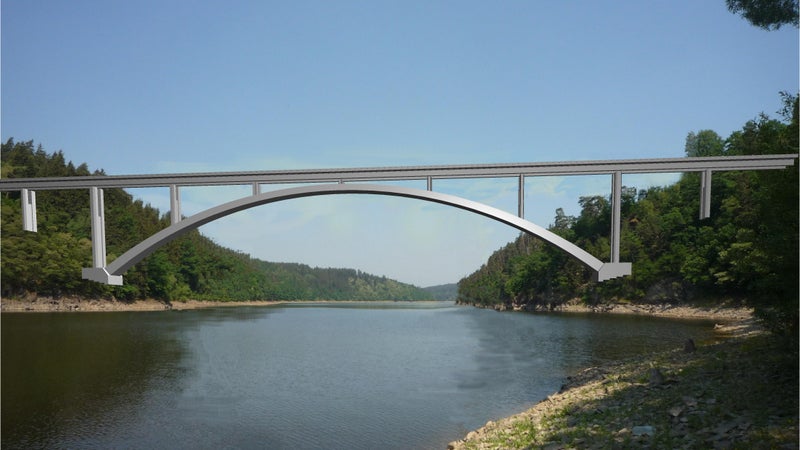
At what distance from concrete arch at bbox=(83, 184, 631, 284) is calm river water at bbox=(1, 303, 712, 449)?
419 cm

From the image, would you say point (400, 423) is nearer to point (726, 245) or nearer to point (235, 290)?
point (726, 245)

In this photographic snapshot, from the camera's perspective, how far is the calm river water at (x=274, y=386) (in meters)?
13.1

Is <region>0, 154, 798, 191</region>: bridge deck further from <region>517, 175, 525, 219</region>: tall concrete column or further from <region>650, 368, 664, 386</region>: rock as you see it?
<region>650, 368, 664, 386</region>: rock

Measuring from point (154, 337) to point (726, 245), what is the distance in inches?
1863

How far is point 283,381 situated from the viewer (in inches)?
782

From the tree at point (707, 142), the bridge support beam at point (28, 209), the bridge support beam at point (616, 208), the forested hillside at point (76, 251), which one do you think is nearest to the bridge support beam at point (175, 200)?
the bridge support beam at point (28, 209)

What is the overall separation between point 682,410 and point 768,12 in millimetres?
8619

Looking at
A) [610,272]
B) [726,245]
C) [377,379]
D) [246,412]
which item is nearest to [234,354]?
[377,379]

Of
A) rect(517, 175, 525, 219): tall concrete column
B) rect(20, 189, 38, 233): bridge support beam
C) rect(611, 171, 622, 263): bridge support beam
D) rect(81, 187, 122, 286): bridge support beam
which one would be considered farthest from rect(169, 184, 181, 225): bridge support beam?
rect(611, 171, 622, 263): bridge support beam

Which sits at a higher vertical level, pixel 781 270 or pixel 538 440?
pixel 781 270

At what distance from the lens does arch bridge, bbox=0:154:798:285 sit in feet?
41.7

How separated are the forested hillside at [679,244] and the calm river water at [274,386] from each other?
312 inches

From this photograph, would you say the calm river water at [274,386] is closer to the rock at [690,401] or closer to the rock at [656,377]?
the rock at [656,377]

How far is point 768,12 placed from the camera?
11328 mm
